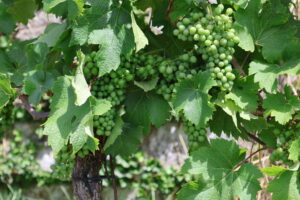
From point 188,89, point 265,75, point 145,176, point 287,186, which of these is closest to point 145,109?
point 188,89

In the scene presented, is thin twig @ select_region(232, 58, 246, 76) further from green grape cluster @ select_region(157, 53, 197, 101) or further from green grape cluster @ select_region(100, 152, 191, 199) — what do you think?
green grape cluster @ select_region(100, 152, 191, 199)

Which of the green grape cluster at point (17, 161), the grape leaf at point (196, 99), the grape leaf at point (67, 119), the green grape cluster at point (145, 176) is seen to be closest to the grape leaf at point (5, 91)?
the grape leaf at point (67, 119)

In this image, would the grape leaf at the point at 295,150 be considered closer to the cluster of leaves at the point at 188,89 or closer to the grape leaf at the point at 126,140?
the cluster of leaves at the point at 188,89

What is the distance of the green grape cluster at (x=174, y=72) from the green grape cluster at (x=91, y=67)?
0.78 feet

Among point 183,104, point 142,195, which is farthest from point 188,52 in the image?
point 142,195

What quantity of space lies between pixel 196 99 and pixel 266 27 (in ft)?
1.30

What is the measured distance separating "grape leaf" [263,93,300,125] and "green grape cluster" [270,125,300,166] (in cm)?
8

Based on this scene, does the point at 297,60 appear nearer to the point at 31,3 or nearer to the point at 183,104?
the point at 183,104

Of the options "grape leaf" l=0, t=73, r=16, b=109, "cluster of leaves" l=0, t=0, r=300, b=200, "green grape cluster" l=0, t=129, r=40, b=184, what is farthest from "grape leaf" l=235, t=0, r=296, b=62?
"green grape cluster" l=0, t=129, r=40, b=184

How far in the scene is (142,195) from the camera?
428 cm

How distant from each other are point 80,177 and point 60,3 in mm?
751

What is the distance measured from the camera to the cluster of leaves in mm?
1631

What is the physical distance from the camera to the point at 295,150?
165 centimetres

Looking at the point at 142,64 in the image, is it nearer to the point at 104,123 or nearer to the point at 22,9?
the point at 104,123
